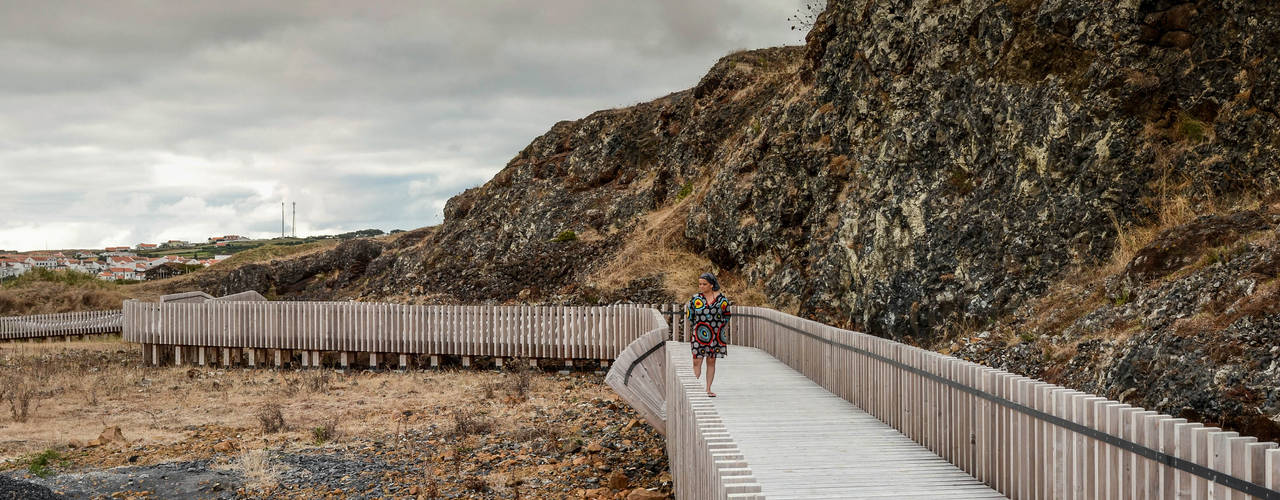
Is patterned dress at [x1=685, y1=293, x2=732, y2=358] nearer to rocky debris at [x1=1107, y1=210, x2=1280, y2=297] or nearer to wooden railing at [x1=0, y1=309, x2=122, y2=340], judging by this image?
rocky debris at [x1=1107, y1=210, x2=1280, y2=297]

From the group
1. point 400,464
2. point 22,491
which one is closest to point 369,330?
point 400,464

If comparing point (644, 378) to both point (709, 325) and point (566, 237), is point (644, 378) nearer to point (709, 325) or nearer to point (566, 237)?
point (709, 325)

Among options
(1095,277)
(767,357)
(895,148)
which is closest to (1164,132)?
(1095,277)

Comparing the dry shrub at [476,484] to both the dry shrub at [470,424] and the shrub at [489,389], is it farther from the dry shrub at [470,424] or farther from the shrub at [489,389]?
the shrub at [489,389]

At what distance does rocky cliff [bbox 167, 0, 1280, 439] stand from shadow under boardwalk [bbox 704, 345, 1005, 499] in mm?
2891

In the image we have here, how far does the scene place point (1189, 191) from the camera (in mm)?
13250

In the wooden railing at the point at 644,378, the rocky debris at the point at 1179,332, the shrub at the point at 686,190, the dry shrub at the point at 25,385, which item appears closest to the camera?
the rocky debris at the point at 1179,332

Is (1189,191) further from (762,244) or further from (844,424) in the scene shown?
(762,244)

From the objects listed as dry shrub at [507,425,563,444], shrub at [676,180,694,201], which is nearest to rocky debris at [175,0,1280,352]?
shrub at [676,180,694,201]

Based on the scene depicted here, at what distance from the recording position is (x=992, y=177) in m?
16.2

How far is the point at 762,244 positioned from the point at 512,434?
12.5 metres

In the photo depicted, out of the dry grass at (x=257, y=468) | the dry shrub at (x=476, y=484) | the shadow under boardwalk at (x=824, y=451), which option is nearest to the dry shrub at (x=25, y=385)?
the dry grass at (x=257, y=468)

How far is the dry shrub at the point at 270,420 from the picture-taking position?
1355 centimetres

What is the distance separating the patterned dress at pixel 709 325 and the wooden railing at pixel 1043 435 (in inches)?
46.0
